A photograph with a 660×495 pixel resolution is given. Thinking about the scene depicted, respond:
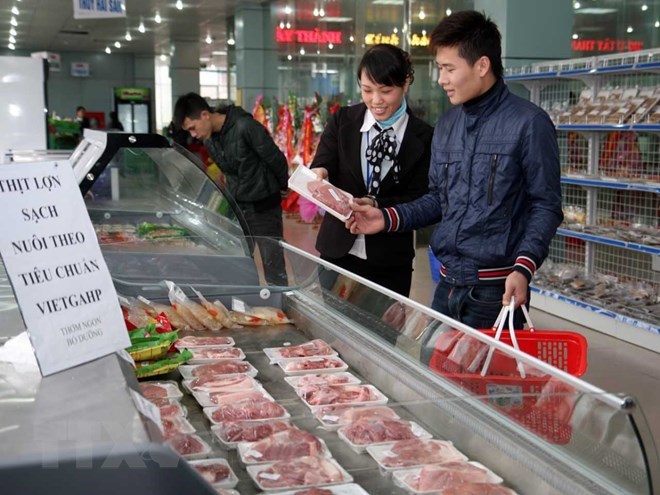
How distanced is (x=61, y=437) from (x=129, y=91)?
3100 centimetres

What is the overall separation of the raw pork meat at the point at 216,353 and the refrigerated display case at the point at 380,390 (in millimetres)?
76

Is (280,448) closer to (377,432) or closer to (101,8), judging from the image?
(377,432)

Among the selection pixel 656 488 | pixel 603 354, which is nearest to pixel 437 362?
pixel 656 488

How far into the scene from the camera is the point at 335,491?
1646 millimetres

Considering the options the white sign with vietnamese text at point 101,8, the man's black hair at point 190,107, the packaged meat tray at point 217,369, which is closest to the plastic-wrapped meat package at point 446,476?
the packaged meat tray at point 217,369

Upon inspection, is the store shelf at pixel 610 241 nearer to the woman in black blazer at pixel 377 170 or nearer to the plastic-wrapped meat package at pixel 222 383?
the woman in black blazer at pixel 377 170

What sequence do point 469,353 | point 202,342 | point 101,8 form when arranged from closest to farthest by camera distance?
point 469,353 → point 202,342 → point 101,8

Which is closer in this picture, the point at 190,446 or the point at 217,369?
the point at 190,446

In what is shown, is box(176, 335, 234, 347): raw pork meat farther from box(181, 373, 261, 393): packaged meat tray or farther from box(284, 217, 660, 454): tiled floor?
box(284, 217, 660, 454): tiled floor

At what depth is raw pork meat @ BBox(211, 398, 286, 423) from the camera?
1959mm

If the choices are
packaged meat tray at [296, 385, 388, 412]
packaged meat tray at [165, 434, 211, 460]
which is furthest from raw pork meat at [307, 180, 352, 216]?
packaged meat tray at [165, 434, 211, 460]

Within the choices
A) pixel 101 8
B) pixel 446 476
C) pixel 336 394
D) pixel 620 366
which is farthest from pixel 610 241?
pixel 101 8

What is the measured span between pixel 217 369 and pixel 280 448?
2.44 feet

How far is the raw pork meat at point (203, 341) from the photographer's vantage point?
2738mm
